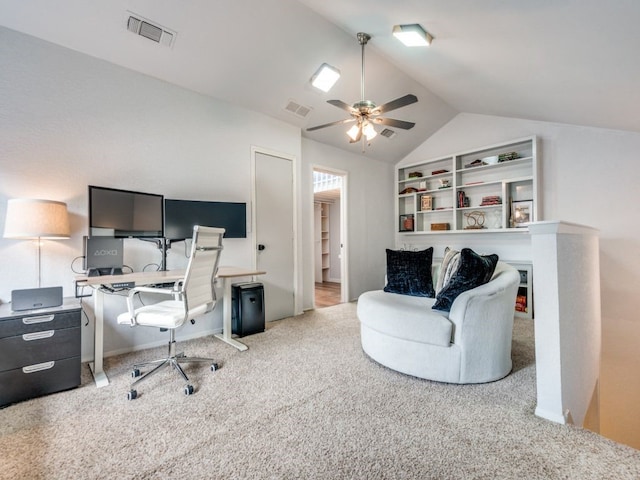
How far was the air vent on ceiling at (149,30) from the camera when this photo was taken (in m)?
2.48

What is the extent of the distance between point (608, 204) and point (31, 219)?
5.87 metres

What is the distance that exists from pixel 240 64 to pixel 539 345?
3.49 meters

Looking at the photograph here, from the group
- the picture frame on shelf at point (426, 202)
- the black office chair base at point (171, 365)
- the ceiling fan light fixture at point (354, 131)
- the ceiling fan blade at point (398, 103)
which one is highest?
the ceiling fan blade at point (398, 103)

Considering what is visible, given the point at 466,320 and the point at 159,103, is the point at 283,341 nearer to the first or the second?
the point at 466,320

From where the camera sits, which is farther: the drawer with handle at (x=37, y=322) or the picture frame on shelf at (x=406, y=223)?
the picture frame on shelf at (x=406, y=223)

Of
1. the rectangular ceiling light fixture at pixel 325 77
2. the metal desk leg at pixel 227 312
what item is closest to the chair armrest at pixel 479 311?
the metal desk leg at pixel 227 312

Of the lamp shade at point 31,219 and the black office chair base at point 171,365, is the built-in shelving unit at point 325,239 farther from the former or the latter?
the lamp shade at point 31,219

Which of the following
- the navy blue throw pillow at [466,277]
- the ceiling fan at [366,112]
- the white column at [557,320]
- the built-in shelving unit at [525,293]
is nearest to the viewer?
the white column at [557,320]

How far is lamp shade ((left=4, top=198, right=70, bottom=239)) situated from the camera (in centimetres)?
220

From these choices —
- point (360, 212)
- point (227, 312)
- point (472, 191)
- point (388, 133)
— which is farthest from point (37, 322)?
point (472, 191)

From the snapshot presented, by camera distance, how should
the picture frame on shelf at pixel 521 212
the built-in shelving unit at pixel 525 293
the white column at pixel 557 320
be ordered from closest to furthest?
1. the white column at pixel 557 320
2. the built-in shelving unit at pixel 525 293
3. the picture frame on shelf at pixel 521 212

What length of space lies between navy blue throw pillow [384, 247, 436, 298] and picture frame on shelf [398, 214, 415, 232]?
2.40m

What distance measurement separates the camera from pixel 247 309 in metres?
3.48

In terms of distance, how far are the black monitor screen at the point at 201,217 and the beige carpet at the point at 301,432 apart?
53.7 inches
